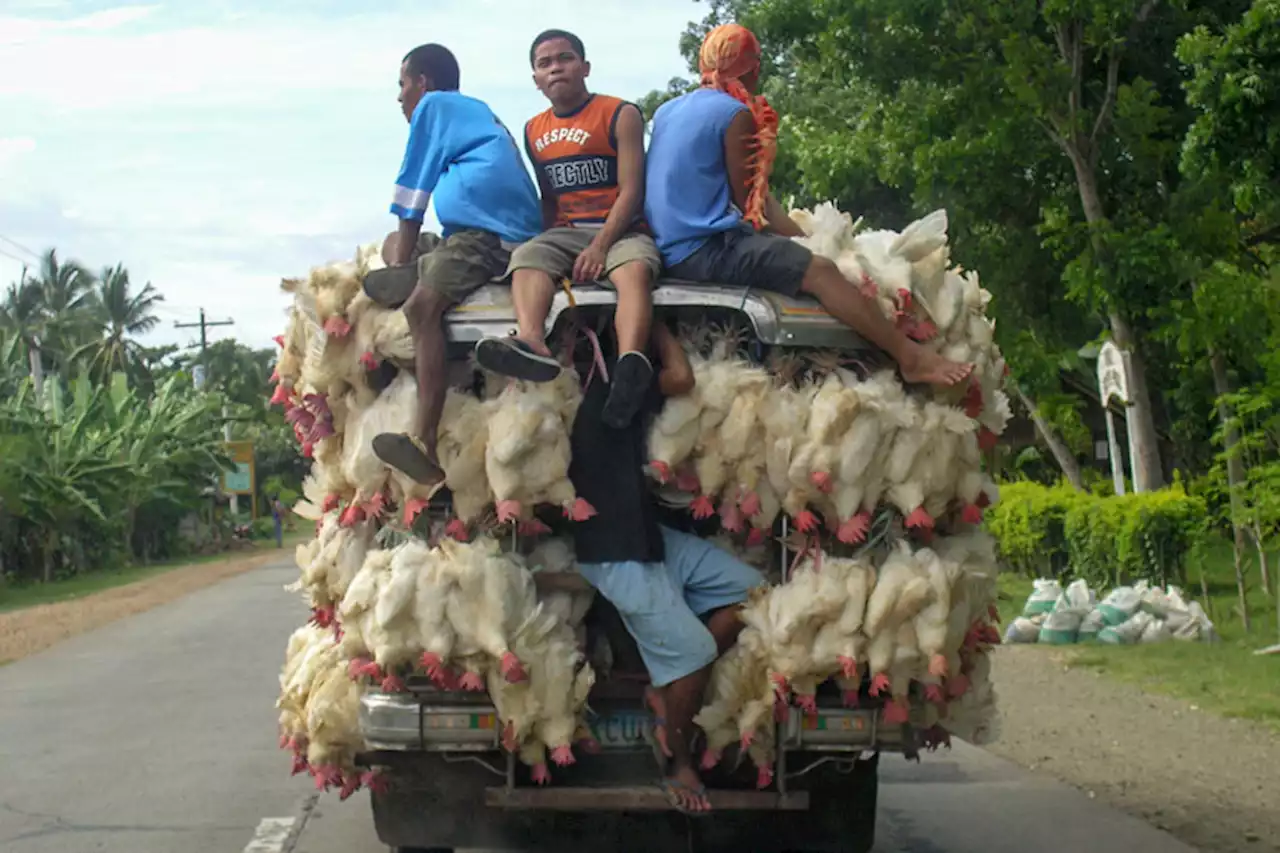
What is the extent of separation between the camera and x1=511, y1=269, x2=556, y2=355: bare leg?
16.8 feet

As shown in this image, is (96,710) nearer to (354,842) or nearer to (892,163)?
(354,842)

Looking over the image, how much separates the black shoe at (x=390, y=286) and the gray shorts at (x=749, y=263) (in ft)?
2.96

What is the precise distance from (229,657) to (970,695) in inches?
400

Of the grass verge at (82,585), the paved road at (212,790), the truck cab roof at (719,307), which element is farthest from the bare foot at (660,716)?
the grass verge at (82,585)

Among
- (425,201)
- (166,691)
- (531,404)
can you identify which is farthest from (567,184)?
(166,691)

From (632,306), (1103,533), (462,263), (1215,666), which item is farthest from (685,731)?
(1103,533)

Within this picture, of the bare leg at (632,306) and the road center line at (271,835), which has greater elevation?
the bare leg at (632,306)

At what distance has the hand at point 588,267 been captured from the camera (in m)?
5.39

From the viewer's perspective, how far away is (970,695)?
5.32 m

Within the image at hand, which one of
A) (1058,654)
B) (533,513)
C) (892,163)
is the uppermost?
(892,163)

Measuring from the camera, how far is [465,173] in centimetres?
577

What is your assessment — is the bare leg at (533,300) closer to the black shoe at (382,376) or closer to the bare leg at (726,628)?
the black shoe at (382,376)

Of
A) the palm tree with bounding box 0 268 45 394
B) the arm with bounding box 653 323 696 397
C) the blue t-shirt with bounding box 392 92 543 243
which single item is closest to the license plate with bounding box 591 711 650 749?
the arm with bounding box 653 323 696 397

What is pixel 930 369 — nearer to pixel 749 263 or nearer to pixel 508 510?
pixel 749 263
